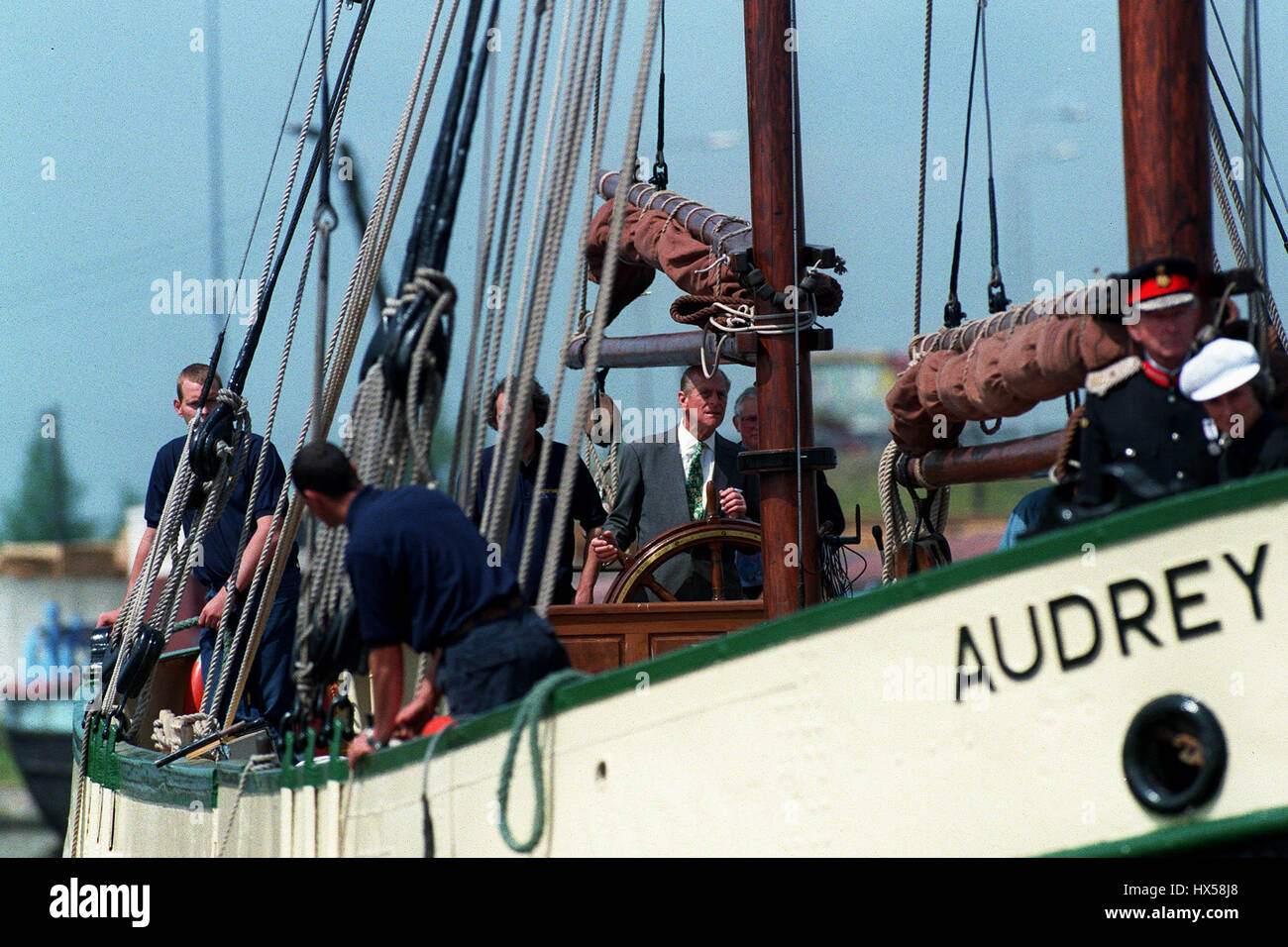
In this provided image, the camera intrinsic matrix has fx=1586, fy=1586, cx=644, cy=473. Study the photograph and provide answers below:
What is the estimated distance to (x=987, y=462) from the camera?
5.69 metres

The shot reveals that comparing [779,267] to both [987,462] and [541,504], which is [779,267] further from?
[541,504]

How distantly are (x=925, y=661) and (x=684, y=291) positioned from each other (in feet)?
13.1

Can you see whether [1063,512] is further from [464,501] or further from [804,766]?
[464,501]

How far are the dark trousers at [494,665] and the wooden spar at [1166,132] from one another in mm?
1632

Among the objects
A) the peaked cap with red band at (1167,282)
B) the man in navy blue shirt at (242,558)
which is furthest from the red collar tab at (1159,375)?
the man in navy blue shirt at (242,558)

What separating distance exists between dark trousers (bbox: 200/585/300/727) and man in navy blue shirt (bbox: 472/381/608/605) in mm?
1071

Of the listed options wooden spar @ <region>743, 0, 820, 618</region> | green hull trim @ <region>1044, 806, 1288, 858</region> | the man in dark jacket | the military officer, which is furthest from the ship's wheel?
green hull trim @ <region>1044, 806, 1288, 858</region>

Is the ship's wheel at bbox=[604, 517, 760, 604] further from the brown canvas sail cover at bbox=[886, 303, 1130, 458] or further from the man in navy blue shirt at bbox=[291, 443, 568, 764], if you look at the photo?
the man in navy blue shirt at bbox=[291, 443, 568, 764]

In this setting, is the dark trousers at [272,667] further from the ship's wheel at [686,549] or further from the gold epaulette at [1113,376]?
the gold epaulette at [1113,376]

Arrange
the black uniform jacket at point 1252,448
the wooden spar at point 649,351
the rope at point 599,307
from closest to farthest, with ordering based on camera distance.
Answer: the black uniform jacket at point 1252,448 → the rope at point 599,307 → the wooden spar at point 649,351

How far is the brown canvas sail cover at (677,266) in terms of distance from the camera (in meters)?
6.00

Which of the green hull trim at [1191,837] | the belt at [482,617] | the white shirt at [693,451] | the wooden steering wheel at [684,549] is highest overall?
the white shirt at [693,451]

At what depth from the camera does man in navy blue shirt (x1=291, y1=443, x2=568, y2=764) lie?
359cm

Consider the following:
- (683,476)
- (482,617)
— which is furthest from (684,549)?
(482,617)
